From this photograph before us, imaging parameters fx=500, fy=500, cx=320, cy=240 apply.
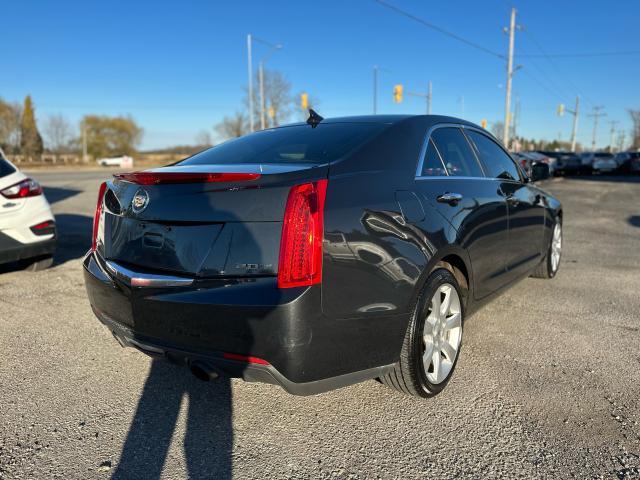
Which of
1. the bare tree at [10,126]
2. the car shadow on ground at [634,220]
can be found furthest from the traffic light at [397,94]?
the bare tree at [10,126]

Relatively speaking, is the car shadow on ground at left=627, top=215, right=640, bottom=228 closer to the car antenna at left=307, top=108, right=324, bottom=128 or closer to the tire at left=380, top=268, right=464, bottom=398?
the tire at left=380, top=268, right=464, bottom=398

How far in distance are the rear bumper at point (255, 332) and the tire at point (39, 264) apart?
3.95 metres

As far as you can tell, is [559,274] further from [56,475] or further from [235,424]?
[56,475]

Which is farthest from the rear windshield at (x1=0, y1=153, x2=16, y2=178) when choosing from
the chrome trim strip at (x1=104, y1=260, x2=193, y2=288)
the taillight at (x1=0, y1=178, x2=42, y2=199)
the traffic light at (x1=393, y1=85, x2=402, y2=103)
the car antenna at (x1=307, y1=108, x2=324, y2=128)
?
the traffic light at (x1=393, y1=85, x2=402, y2=103)

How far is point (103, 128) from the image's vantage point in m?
85.2

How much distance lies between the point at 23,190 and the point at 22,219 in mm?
334

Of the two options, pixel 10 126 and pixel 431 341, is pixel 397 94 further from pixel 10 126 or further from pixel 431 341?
pixel 10 126

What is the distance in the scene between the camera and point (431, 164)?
3068 mm

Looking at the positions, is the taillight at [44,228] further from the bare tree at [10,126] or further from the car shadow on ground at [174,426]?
the bare tree at [10,126]

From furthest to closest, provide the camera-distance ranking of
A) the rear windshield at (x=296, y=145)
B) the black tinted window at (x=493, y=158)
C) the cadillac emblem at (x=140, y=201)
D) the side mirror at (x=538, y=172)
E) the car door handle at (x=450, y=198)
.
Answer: the side mirror at (x=538, y=172), the black tinted window at (x=493, y=158), the car door handle at (x=450, y=198), the rear windshield at (x=296, y=145), the cadillac emblem at (x=140, y=201)

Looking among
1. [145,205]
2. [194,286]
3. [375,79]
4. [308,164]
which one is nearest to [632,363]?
[308,164]

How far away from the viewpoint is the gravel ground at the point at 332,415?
7.50ft

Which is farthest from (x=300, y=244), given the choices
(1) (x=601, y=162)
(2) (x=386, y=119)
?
(1) (x=601, y=162)

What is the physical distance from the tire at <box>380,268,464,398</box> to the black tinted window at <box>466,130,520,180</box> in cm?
132
